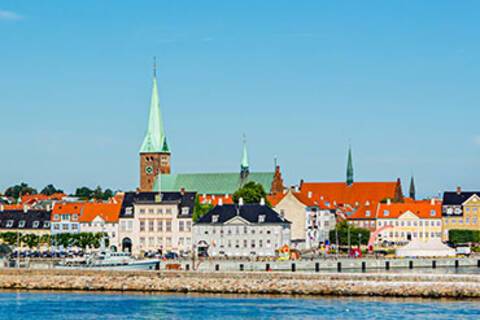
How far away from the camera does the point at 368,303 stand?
62594 mm

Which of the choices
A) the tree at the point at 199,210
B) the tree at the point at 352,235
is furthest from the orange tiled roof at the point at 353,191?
the tree at the point at 199,210

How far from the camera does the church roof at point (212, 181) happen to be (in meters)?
156

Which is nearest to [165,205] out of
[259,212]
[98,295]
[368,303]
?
[259,212]

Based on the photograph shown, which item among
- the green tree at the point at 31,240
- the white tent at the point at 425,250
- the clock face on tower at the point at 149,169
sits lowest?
the white tent at the point at 425,250

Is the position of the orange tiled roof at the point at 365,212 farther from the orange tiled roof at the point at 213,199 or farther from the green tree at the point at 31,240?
the green tree at the point at 31,240

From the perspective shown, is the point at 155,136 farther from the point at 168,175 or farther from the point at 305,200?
the point at 305,200

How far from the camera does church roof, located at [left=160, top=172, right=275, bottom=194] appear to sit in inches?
6152

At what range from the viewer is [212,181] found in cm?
15888

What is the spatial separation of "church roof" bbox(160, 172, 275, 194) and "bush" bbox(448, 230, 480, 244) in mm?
31528

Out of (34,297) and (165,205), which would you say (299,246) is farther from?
(34,297)

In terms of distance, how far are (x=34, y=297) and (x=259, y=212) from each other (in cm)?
4881

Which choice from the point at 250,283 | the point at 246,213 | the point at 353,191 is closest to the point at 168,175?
the point at 353,191

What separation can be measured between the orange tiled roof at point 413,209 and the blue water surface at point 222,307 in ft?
250

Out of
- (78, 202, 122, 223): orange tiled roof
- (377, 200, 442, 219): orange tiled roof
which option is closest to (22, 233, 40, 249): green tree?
(78, 202, 122, 223): orange tiled roof
